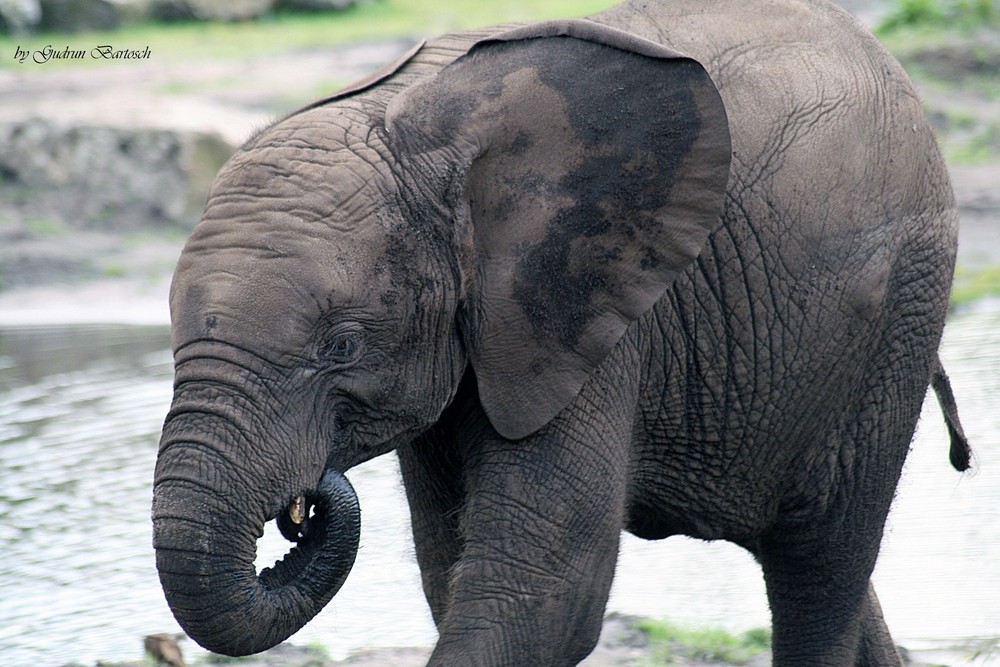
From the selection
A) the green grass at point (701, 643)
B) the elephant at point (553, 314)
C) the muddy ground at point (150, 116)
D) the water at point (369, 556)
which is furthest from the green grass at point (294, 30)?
the elephant at point (553, 314)

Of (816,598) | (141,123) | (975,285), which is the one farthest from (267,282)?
(141,123)

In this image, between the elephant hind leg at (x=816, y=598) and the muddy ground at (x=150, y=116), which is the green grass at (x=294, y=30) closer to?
the muddy ground at (x=150, y=116)

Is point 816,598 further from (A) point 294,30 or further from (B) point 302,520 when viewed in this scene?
(A) point 294,30

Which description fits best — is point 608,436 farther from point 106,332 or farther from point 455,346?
point 106,332

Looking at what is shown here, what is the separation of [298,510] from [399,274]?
0.52m

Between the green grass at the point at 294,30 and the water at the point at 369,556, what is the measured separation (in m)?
10.5

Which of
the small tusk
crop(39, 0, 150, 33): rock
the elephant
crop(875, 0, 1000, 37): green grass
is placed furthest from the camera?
crop(39, 0, 150, 33): rock

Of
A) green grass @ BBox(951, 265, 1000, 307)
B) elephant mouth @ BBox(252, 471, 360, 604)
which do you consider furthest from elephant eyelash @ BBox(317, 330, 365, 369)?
green grass @ BBox(951, 265, 1000, 307)

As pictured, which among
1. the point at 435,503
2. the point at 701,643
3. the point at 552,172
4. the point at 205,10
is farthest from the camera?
the point at 205,10

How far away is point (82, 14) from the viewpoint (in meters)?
19.0

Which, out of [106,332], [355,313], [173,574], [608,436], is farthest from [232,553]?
[106,332]

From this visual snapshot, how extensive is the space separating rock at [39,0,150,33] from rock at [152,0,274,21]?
468 mm

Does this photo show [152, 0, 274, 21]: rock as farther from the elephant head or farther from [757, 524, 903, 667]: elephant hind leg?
the elephant head

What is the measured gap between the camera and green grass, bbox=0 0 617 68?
18.2m
